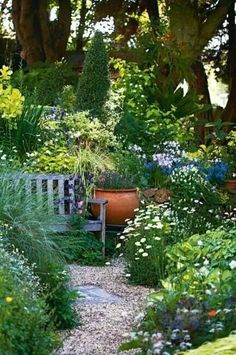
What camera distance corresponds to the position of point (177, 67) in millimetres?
11234

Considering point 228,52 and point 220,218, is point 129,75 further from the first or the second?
point 228,52

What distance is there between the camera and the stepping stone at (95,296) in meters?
4.76

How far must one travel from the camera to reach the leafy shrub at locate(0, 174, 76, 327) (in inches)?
163

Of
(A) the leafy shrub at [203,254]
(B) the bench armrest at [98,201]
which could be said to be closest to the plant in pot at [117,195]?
(B) the bench armrest at [98,201]

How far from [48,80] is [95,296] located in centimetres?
634

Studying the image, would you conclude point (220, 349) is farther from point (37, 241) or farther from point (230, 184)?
point (230, 184)

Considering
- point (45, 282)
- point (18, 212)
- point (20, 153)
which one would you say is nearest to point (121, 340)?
point (45, 282)

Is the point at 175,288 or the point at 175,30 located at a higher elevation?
the point at 175,30

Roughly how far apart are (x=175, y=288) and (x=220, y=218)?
258 cm

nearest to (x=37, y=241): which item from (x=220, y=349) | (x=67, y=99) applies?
(x=220, y=349)

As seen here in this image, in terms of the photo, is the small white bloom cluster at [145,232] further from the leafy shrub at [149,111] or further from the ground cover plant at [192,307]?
the leafy shrub at [149,111]

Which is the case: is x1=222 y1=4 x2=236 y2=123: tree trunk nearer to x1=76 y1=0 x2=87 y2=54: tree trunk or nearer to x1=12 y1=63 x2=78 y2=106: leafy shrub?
x1=76 y1=0 x2=87 y2=54: tree trunk

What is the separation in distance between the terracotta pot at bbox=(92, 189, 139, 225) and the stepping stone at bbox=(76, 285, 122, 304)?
1.55m

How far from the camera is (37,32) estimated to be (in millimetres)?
13422
